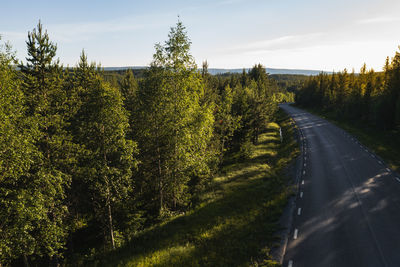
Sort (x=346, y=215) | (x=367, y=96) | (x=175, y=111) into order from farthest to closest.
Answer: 1. (x=367, y=96)
2. (x=175, y=111)
3. (x=346, y=215)

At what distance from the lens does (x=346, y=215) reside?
14.2 meters

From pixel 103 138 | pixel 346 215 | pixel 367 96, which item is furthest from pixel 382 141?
pixel 103 138

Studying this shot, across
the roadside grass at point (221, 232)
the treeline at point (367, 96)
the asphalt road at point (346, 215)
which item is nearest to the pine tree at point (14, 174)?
the roadside grass at point (221, 232)

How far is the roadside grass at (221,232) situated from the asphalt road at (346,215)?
1.40 m

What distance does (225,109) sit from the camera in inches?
1221

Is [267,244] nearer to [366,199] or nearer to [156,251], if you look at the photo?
[156,251]

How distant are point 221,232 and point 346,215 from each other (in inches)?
298

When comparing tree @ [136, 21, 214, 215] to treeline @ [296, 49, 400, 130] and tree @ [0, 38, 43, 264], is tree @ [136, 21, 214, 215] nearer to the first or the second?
tree @ [0, 38, 43, 264]

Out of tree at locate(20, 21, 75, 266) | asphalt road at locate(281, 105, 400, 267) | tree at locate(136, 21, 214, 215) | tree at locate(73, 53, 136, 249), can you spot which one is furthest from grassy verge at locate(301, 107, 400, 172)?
tree at locate(20, 21, 75, 266)

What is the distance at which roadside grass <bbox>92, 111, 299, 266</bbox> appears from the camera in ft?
37.4

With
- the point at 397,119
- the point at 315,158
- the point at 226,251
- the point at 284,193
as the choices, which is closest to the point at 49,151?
the point at 226,251

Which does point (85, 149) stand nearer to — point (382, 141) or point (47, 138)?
point (47, 138)

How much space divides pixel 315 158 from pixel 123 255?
77.5ft

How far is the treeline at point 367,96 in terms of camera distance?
132ft
